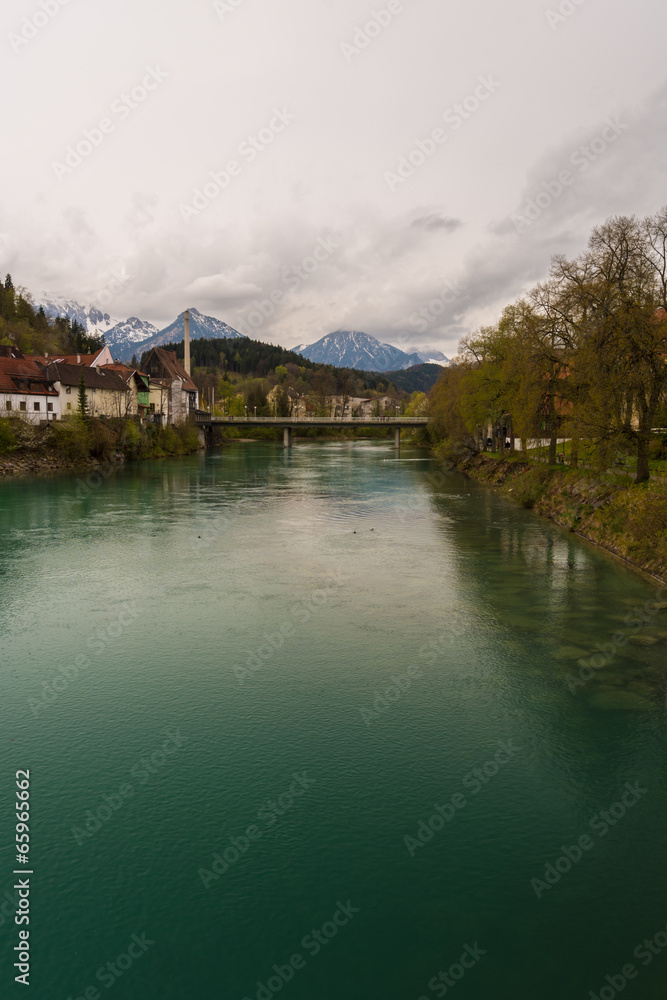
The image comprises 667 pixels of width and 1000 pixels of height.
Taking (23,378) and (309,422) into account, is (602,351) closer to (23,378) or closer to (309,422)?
(23,378)

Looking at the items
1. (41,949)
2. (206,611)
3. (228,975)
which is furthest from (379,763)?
(206,611)

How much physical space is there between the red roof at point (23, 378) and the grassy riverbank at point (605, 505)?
156 ft

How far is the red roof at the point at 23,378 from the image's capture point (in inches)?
2596

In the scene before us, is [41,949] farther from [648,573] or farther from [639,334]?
[639,334]

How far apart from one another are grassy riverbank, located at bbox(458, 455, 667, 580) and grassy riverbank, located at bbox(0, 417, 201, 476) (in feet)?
121

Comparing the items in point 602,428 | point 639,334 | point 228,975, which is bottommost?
point 228,975

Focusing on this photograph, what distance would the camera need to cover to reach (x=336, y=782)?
984cm

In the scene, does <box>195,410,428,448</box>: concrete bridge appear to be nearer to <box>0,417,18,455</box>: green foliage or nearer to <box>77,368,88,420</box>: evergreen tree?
<box>77,368,88,420</box>: evergreen tree

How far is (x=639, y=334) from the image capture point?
2438 cm

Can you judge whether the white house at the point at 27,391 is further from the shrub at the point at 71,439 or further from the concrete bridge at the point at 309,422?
the concrete bridge at the point at 309,422

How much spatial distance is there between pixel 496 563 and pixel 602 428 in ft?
23.2

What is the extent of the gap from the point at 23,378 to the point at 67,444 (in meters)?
12.9

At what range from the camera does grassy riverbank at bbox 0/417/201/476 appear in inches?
2195

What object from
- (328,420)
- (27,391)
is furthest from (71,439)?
(328,420)
